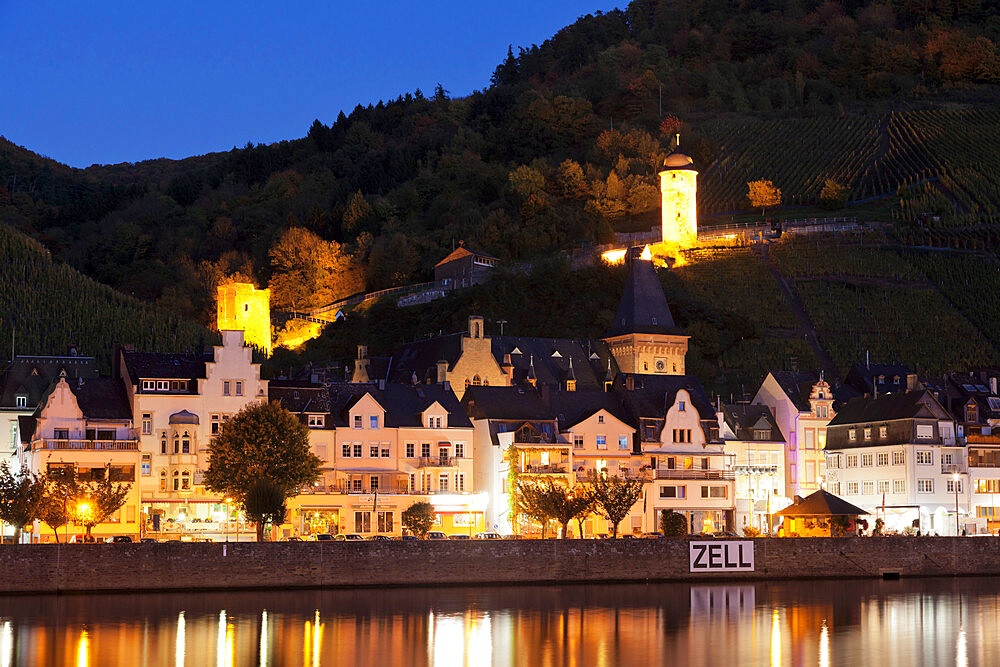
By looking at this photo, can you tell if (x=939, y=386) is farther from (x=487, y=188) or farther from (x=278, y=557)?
(x=487, y=188)

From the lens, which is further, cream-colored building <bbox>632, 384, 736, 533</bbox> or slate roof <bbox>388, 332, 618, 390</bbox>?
slate roof <bbox>388, 332, 618, 390</bbox>

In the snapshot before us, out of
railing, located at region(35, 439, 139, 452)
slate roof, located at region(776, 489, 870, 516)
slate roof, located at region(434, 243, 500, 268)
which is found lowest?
slate roof, located at region(776, 489, 870, 516)

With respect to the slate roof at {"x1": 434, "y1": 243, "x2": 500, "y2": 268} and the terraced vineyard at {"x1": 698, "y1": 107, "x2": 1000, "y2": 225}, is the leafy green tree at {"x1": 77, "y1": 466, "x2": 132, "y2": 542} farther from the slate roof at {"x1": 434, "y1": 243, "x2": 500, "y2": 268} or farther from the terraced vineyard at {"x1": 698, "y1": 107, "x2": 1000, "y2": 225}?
the terraced vineyard at {"x1": 698, "y1": 107, "x2": 1000, "y2": 225}

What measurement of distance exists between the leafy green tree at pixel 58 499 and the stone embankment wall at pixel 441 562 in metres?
8.50

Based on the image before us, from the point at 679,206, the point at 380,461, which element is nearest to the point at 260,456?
the point at 380,461

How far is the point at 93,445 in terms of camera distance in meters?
78.3

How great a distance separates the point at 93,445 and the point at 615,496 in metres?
26.4

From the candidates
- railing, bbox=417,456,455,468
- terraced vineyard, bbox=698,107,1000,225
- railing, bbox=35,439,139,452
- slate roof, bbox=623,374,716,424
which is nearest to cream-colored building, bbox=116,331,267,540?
railing, bbox=35,439,139,452

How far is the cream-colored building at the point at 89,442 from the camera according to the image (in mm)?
77562

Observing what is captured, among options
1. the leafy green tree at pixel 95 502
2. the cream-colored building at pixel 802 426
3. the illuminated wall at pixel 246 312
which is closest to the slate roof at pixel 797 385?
the cream-colored building at pixel 802 426

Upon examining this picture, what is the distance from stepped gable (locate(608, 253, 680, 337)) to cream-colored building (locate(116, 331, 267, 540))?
43.2 metres

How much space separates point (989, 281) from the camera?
13762cm

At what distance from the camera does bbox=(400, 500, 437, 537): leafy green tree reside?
78.9 meters

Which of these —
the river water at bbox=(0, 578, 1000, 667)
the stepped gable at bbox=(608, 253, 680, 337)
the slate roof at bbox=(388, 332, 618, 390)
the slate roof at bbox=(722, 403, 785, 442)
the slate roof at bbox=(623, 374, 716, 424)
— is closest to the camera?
the river water at bbox=(0, 578, 1000, 667)
